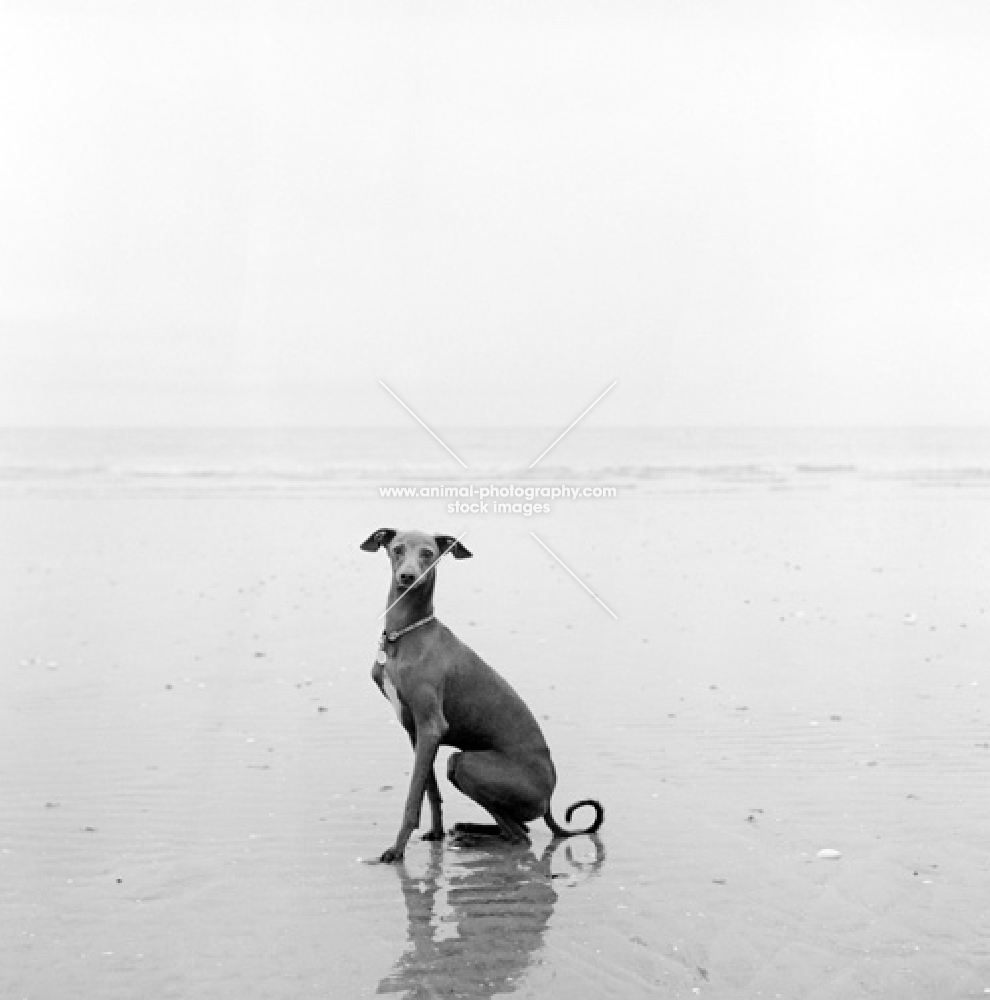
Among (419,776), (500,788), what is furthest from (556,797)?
(419,776)

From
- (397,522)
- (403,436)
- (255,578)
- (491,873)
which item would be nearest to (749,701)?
(491,873)

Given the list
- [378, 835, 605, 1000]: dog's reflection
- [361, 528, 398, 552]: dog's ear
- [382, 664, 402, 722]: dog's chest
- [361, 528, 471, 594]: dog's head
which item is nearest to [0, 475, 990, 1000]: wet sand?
[378, 835, 605, 1000]: dog's reflection

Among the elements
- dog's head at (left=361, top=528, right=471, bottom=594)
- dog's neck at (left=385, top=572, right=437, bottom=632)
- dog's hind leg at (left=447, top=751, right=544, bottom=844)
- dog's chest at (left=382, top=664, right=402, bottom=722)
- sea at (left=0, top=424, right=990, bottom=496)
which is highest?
sea at (left=0, top=424, right=990, bottom=496)

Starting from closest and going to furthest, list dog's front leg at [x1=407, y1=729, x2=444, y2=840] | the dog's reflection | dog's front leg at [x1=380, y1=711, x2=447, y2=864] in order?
the dog's reflection
dog's front leg at [x1=380, y1=711, x2=447, y2=864]
dog's front leg at [x1=407, y1=729, x2=444, y2=840]

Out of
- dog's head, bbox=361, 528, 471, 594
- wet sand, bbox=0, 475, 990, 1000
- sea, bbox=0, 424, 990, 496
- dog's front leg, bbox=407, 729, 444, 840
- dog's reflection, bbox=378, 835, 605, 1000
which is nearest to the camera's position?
dog's reflection, bbox=378, 835, 605, 1000

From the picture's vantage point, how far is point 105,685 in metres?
9.11

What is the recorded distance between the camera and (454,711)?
592cm

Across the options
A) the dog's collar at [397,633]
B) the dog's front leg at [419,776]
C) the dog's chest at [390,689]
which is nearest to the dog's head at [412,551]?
the dog's collar at [397,633]

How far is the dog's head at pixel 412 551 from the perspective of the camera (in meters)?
5.82

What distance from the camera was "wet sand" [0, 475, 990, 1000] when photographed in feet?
15.0

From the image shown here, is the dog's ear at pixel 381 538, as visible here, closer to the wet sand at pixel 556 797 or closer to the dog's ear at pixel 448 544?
the dog's ear at pixel 448 544

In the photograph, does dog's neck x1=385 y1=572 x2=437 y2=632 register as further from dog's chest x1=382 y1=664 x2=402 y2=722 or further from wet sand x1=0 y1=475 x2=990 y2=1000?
wet sand x1=0 y1=475 x2=990 y2=1000

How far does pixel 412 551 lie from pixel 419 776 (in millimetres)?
955

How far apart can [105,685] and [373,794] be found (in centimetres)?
321
